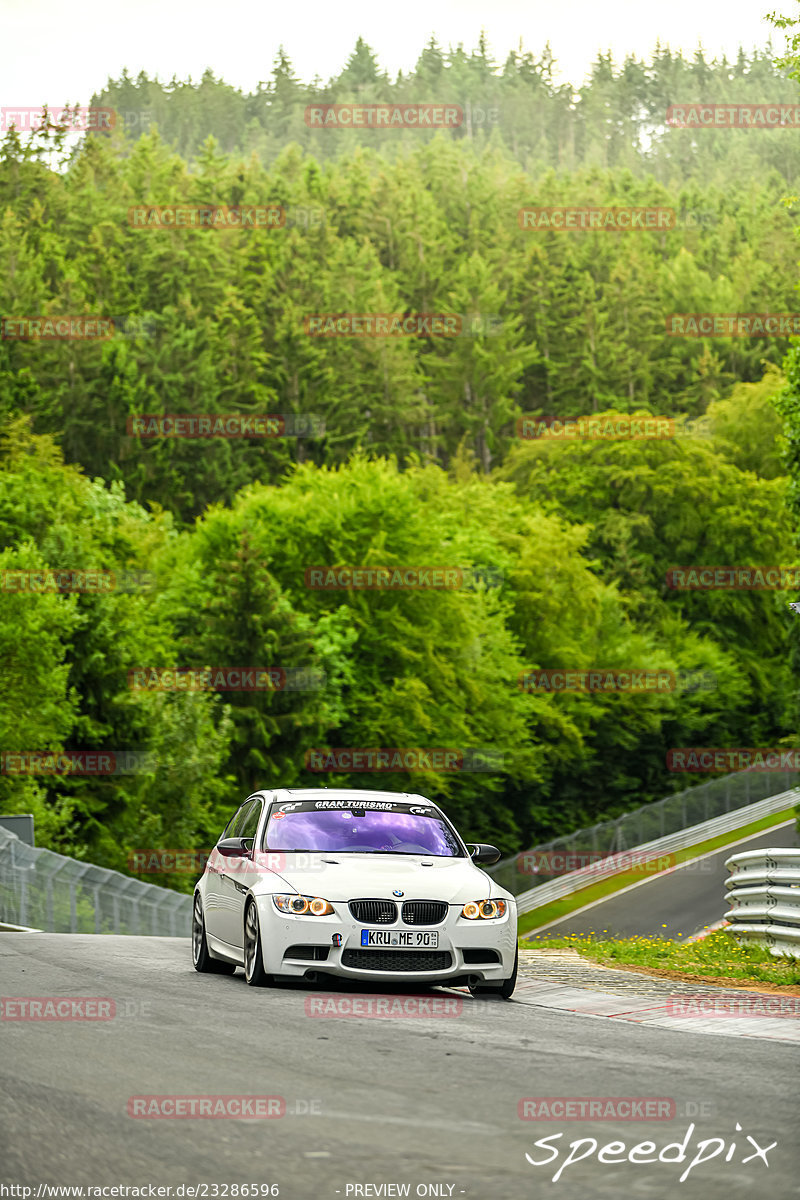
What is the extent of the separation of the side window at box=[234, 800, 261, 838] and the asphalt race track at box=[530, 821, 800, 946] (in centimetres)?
2738

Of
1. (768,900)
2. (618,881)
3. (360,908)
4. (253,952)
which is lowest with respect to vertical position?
(618,881)

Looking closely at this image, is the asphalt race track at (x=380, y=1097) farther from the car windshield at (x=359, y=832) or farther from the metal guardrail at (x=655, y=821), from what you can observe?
the metal guardrail at (x=655, y=821)

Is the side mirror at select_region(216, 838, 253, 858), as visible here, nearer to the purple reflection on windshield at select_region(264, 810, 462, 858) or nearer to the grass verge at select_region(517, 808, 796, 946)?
the purple reflection on windshield at select_region(264, 810, 462, 858)

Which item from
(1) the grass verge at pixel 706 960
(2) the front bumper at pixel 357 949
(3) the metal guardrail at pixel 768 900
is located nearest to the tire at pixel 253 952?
(2) the front bumper at pixel 357 949

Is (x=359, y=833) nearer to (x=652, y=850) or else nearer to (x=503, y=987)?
(x=503, y=987)

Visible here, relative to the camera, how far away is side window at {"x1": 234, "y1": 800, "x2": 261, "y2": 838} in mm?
13711

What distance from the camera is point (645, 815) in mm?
57031

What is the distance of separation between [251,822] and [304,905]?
Answer: 2065 millimetres

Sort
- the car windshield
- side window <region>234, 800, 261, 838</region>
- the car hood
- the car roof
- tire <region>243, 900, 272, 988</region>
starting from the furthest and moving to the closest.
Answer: the car roof, side window <region>234, 800, 261, 838</region>, the car windshield, tire <region>243, 900, 272, 988</region>, the car hood

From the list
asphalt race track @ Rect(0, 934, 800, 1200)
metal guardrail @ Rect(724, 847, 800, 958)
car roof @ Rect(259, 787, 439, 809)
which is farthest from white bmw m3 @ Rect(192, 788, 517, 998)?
metal guardrail @ Rect(724, 847, 800, 958)

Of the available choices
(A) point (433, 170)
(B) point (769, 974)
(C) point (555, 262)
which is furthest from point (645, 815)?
(A) point (433, 170)

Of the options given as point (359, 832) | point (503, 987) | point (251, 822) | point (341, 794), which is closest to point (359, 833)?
point (359, 832)

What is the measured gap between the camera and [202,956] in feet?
46.4

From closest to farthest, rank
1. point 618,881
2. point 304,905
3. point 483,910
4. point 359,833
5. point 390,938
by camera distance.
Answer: point 390,938
point 304,905
point 483,910
point 359,833
point 618,881
